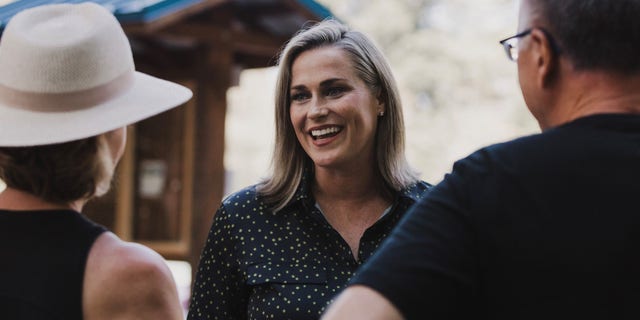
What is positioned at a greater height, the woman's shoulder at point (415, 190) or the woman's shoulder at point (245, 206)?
the woman's shoulder at point (415, 190)

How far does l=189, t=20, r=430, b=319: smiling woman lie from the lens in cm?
272

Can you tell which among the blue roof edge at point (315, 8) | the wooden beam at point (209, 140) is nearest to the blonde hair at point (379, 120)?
the blue roof edge at point (315, 8)

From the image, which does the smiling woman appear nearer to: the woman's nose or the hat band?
the woman's nose

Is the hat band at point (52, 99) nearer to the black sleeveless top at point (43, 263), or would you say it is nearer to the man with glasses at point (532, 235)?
the black sleeveless top at point (43, 263)

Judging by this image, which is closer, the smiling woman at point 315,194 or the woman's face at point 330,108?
the smiling woman at point 315,194

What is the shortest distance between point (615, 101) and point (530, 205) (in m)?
0.25

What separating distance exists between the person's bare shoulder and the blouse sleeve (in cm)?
97

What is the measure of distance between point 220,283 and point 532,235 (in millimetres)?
1664

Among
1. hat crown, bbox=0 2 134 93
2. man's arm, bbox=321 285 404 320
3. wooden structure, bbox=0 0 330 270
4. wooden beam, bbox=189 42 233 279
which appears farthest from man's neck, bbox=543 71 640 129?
wooden beam, bbox=189 42 233 279

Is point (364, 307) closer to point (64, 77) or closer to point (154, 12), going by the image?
point (64, 77)

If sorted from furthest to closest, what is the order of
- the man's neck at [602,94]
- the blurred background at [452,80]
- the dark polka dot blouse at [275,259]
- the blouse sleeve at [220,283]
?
the blurred background at [452,80]
the blouse sleeve at [220,283]
the dark polka dot blouse at [275,259]
the man's neck at [602,94]

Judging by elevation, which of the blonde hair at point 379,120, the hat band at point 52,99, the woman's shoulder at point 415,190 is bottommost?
the woman's shoulder at point 415,190

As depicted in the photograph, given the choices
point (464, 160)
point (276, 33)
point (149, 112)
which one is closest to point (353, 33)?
point (149, 112)

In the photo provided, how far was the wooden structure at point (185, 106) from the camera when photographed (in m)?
7.62
